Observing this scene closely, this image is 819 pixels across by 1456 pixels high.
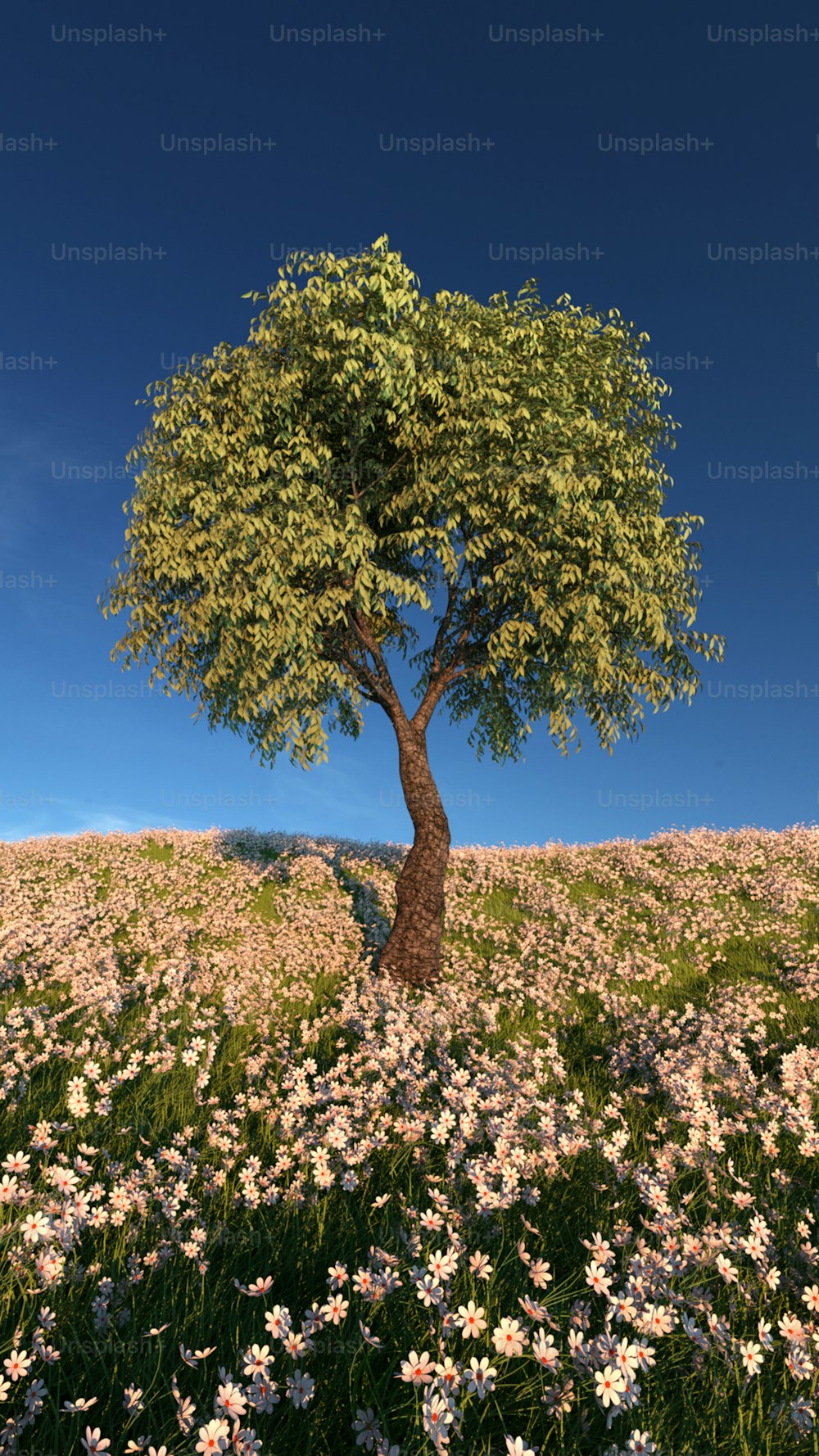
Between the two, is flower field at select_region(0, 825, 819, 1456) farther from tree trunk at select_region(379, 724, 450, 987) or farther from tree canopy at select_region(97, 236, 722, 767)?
tree canopy at select_region(97, 236, 722, 767)

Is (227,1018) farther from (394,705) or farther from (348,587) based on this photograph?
(348,587)

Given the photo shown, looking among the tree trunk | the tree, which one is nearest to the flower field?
the tree trunk

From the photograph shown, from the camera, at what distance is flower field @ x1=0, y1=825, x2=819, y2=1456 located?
122 inches

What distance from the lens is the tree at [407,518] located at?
13477 mm

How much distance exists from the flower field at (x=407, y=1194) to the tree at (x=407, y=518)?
14.5 feet

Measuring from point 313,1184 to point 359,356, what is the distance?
46.0 ft

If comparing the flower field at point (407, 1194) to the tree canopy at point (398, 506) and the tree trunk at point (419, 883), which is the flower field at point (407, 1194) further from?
the tree canopy at point (398, 506)

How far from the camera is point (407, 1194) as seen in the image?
5559 millimetres

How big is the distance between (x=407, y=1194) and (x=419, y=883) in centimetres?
968

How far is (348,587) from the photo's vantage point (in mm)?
15289

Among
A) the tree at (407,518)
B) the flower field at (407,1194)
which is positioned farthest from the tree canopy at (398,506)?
the flower field at (407,1194)

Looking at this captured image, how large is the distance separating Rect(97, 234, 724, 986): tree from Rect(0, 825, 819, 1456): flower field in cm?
442

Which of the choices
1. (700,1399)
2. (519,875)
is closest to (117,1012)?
(700,1399)

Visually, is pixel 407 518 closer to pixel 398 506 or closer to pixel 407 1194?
pixel 398 506
